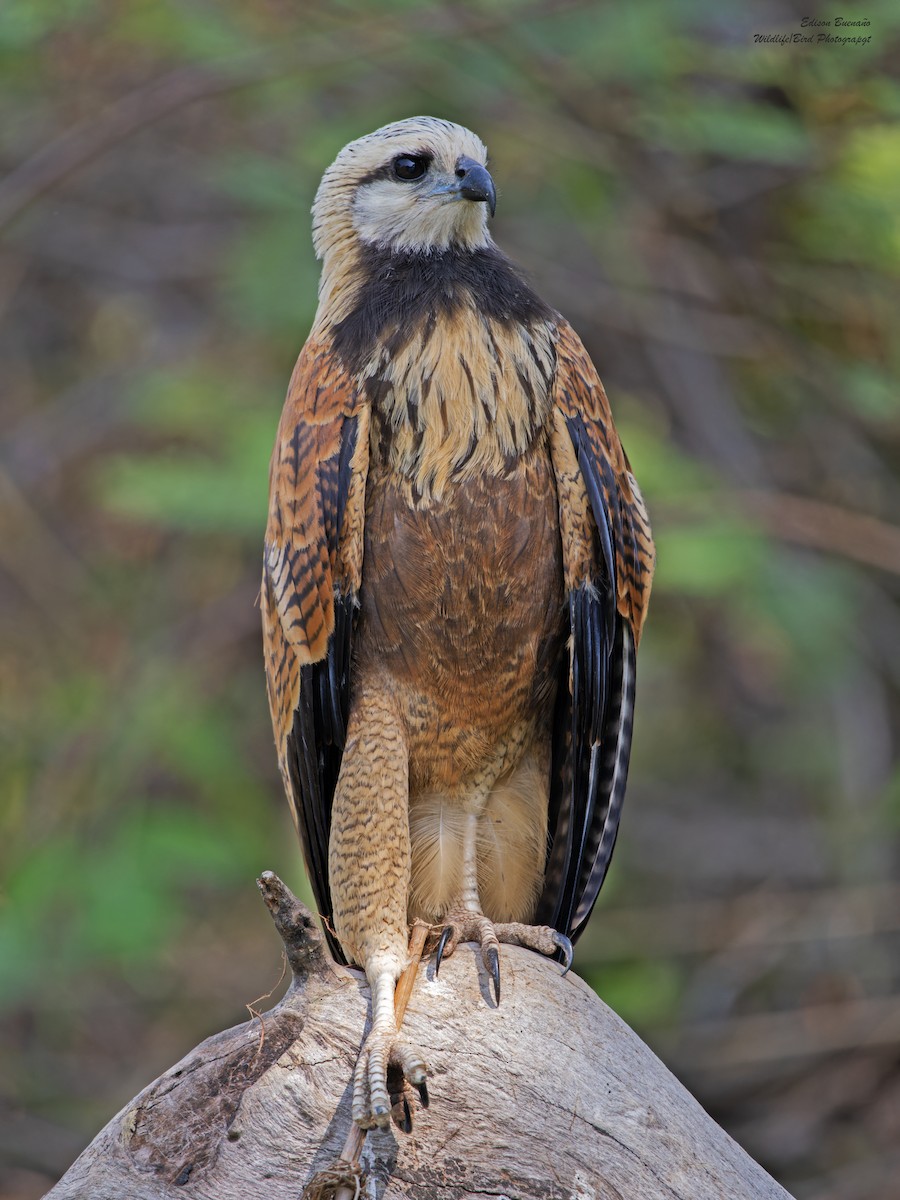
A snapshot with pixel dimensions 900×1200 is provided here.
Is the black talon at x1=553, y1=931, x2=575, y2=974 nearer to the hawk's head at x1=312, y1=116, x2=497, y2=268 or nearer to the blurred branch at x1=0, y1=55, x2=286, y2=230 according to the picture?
the hawk's head at x1=312, y1=116, x2=497, y2=268

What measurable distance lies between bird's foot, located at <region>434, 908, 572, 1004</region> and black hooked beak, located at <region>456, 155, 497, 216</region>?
2.07 m

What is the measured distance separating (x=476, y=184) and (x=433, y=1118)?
2572 mm

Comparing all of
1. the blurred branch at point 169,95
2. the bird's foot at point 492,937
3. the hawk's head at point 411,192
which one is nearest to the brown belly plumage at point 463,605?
the bird's foot at point 492,937

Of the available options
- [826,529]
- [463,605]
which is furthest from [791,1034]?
[463,605]

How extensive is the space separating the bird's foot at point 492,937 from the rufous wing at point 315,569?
0.62 m

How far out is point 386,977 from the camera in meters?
3.55

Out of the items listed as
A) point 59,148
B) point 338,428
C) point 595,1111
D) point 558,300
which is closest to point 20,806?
point 59,148

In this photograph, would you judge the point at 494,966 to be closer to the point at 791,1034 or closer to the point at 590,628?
the point at 590,628

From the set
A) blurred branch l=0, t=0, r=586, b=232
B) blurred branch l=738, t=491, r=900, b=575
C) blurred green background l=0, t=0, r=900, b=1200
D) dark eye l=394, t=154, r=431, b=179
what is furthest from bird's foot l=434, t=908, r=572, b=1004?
blurred branch l=0, t=0, r=586, b=232

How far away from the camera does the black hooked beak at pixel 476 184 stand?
4098 mm

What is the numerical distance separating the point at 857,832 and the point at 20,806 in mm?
5151

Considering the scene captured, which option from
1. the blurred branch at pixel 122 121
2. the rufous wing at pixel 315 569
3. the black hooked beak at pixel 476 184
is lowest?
the rufous wing at pixel 315 569

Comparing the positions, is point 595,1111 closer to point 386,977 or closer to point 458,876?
point 386,977

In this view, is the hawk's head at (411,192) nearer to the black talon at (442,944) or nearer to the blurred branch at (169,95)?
the black talon at (442,944)
